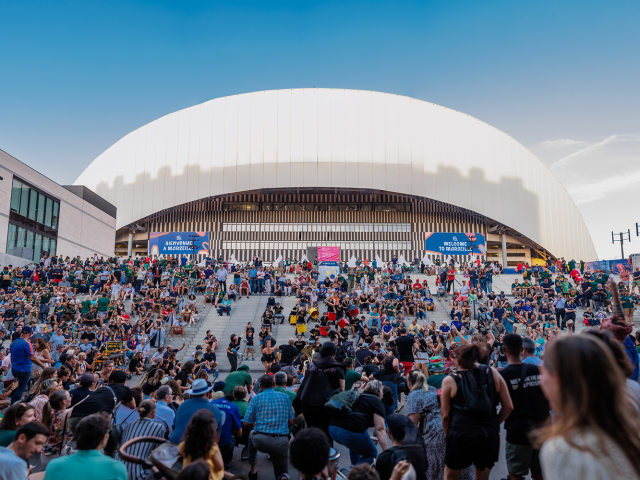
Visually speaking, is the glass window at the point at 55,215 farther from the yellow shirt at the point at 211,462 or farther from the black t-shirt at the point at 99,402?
the yellow shirt at the point at 211,462

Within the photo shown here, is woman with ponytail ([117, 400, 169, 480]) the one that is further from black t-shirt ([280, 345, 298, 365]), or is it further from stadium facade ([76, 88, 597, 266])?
stadium facade ([76, 88, 597, 266])

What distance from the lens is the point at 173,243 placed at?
38.8m

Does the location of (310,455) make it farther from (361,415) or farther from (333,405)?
(361,415)

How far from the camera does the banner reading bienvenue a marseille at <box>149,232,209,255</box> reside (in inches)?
1516

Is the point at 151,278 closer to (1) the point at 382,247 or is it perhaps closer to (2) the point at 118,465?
(2) the point at 118,465

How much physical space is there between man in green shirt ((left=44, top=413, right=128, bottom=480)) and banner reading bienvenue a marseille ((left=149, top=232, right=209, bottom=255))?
3539 cm

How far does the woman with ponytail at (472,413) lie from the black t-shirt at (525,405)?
205mm

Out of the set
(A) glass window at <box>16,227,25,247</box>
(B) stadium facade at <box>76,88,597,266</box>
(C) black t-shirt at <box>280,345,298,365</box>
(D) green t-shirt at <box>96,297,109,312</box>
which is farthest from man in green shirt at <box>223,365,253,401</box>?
(B) stadium facade at <box>76,88,597,266</box>

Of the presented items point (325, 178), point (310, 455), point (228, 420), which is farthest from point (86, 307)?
point (325, 178)

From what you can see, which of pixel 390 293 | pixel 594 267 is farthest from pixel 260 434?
pixel 594 267

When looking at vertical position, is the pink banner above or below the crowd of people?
above

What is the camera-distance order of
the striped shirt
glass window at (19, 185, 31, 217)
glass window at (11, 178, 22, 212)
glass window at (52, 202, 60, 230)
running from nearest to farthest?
the striped shirt
glass window at (11, 178, 22, 212)
glass window at (19, 185, 31, 217)
glass window at (52, 202, 60, 230)

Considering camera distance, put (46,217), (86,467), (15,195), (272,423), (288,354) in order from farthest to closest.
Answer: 1. (46,217)
2. (15,195)
3. (288,354)
4. (272,423)
5. (86,467)

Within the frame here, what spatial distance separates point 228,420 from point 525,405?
12.2 ft
